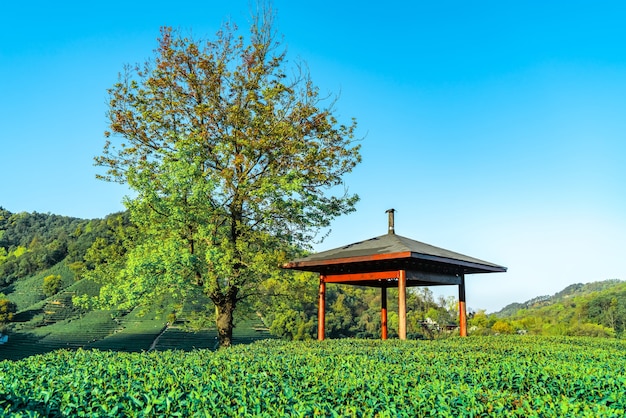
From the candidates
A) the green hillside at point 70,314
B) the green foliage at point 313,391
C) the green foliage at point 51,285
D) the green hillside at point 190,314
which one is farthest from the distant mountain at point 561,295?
the green foliage at point 313,391

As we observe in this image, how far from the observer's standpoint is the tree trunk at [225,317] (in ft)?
48.4

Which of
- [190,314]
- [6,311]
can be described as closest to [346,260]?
[190,314]

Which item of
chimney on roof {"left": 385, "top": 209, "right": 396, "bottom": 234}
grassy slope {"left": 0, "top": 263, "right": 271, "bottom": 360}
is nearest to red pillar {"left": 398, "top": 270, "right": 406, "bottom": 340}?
chimney on roof {"left": 385, "top": 209, "right": 396, "bottom": 234}

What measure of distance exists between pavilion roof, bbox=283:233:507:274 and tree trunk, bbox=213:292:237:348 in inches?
106

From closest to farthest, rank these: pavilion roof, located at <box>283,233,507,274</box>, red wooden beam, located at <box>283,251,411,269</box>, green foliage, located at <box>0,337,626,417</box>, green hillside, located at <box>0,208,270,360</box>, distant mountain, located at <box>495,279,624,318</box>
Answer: green foliage, located at <box>0,337,626,417</box> → red wooden beam, located at <box>283,251,411,269</box> → pavilion roof, located at <box>283,233,507,274</box> → green hillside, located at <box>0,208,270,360</box> → distant mountain, located at <box>495,279,624,318</box>

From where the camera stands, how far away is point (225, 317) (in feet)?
48.9

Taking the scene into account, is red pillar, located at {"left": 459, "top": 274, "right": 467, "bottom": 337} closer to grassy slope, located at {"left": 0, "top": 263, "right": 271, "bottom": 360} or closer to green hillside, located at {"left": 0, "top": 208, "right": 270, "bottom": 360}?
green hillside, located at {"left": 0, "top": 208, "right": 270, "bottom": 360}

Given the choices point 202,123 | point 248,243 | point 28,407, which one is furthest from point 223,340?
point 28,407

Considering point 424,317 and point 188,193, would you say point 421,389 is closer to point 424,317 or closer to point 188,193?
point 188,193

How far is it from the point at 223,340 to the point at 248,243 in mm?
3142

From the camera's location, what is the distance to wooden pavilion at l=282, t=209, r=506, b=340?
11.5m

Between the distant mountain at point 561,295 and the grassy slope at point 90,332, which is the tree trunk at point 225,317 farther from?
the distant mountain at point 561,295

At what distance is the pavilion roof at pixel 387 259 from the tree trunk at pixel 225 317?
8.85 feet

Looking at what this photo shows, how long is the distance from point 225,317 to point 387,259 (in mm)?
6269
